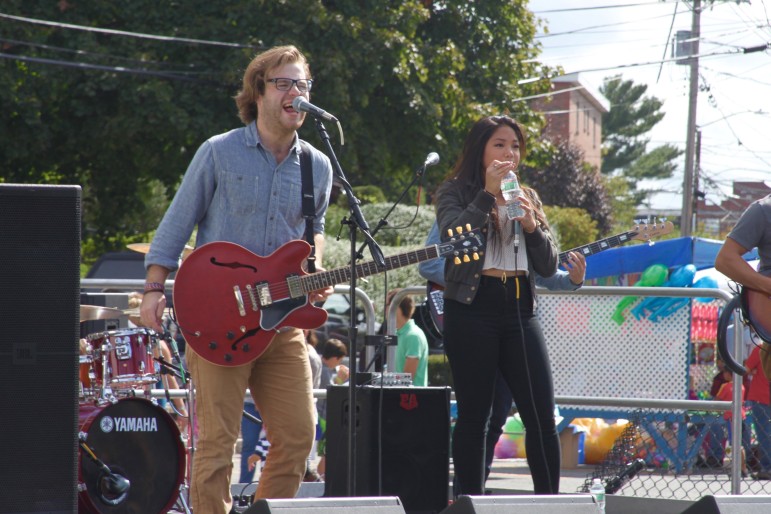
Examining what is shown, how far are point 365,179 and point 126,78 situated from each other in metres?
5.70

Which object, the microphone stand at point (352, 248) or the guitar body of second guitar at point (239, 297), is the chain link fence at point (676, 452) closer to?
the microphone stand at point (352, 248)

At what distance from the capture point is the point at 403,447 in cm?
529

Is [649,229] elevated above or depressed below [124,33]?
below

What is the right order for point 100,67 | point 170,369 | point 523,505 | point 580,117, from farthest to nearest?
point 580,117 < point 100,67 < point 170,369 < point 523,505

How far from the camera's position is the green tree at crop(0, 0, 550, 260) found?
59.4ft

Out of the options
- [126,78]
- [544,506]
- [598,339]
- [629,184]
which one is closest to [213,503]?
[544,506]

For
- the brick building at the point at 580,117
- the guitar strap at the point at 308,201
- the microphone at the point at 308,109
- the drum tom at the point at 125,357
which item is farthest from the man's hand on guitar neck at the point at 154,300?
the brick building at the point at 580,117

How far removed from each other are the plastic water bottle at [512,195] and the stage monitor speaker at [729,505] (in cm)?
166

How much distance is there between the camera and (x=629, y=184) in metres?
71.1

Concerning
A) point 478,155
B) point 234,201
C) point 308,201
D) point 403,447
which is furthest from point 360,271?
point 403,447

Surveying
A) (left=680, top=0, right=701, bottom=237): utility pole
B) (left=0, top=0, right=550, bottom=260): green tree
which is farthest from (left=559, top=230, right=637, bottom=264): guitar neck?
(left=680, top=0, right=701, bottom=237): utility pole

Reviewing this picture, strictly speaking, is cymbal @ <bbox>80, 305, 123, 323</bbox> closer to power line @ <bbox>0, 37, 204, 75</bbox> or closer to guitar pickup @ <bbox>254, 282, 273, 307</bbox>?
guitar pickup @ <bbox>254, 282, 273, 307</bbox>

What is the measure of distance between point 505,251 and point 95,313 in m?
2.25

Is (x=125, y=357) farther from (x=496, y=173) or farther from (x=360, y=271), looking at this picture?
(x=496, y=173)
